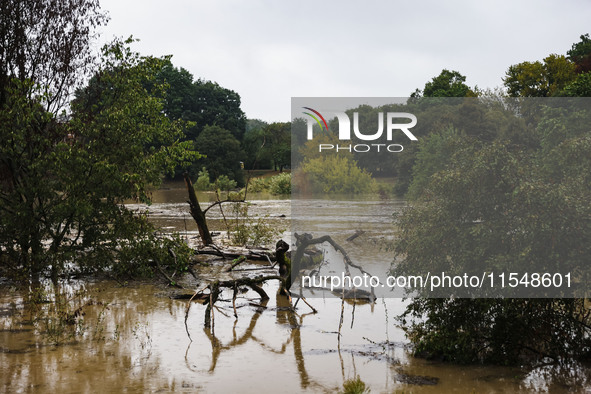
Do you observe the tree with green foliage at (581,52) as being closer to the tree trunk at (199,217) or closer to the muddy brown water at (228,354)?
the tree trunk at (199,217)

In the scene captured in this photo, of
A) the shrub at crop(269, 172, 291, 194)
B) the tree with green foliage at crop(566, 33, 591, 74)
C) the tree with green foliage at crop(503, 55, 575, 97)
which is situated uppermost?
the tree with green foliage at crop(566, 33, 591, 74)

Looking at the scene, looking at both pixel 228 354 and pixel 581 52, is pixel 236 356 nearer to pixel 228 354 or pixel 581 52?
pixel 228 354

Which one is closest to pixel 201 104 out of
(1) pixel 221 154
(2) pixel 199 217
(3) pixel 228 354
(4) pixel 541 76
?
(1) pixel 221 154

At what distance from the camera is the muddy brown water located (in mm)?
8266

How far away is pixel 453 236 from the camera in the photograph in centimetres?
947

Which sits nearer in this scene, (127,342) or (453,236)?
(453,236)

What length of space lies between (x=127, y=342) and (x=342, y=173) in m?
5.96

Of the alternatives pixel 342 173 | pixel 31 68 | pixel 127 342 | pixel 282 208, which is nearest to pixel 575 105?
pixel 282 208

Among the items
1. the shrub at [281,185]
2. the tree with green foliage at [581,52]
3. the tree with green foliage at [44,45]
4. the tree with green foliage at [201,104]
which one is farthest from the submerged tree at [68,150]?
the tree with green foliage at [201,104]

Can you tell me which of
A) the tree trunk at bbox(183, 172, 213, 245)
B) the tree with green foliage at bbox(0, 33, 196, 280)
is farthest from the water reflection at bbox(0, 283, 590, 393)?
the tree trunk at bbox(183, 172, 213, 245)

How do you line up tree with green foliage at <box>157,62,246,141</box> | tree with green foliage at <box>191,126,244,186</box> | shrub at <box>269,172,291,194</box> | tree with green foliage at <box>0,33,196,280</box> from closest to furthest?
tree with green foliage at <box>0,33,196,280</box> → shrub at <box>269,172,291,194</box> → tree with green foliage at <box>191,126,244,186</box> → tree with green foliage at <box>157,62,246,141</box>

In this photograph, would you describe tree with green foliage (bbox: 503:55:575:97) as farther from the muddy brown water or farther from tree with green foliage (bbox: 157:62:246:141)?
the muddy brown water

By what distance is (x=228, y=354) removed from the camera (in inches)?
381

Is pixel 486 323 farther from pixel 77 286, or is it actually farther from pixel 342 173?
pixel 77 286
